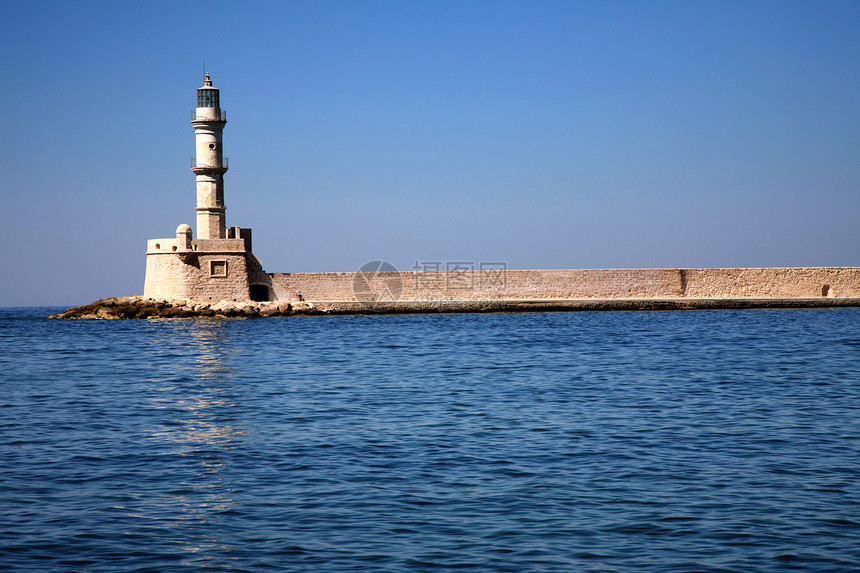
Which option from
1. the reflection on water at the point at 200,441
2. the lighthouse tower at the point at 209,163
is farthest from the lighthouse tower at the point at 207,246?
the reflection on water at the point at 200,441

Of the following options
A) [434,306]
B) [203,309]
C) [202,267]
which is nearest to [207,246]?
[202,267]

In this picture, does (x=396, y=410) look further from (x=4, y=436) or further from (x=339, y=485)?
(x=4, y=436)

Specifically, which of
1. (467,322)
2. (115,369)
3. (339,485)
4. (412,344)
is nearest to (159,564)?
(339,485)

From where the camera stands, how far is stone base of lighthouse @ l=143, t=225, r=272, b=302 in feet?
89.5

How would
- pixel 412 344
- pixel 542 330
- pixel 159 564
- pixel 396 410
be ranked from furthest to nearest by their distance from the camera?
pixel 542 330 < pixel 412 344 < pixel 396 410 < pixel 159 564

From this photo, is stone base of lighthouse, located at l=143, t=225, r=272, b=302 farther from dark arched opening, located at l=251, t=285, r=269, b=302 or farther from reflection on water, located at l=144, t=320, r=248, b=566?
reflection on water, located at l=144, t=320, r=248, b=566

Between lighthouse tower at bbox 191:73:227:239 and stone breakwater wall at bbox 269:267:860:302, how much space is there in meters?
2.87

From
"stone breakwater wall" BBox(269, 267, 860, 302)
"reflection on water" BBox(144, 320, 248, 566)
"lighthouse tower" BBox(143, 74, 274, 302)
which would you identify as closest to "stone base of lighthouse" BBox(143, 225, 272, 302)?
"lighthouse tower" BBox(143, 74, 274, 302)

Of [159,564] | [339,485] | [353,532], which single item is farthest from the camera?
[339,485]

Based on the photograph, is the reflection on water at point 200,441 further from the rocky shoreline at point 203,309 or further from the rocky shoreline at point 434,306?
the rocky shoreline at point 434,306

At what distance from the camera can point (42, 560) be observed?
4.49 metres

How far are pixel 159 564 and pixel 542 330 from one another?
1845 cm

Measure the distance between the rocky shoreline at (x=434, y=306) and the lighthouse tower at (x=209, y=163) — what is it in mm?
2767

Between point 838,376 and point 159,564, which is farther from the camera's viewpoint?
point 838,376
